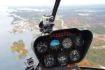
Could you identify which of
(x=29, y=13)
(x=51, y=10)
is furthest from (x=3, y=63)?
(x=51, y=10)

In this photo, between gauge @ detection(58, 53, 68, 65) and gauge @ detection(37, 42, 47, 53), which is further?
gauge @ detection(58, 53, 68, 65)

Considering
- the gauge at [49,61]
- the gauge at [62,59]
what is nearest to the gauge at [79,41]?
the gauge at [62,59]

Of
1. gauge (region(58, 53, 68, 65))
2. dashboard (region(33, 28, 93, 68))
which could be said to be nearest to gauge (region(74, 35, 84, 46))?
dashboard (region(33, 28, 93, 68))

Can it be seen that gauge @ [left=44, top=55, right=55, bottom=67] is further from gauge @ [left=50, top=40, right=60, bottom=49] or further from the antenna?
the antenna

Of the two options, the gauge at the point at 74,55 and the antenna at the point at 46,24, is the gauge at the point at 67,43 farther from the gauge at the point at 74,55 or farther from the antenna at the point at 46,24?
the antenna at the point at 46,24

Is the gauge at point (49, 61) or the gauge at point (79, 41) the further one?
the gauge at point (79, 41)

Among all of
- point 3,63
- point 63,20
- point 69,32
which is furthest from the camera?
point 63,20

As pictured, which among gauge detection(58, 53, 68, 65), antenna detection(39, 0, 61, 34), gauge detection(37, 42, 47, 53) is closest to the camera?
antenna detection(39, 0, 61, 34)

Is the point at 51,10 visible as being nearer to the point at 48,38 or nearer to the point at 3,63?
the point at 48,38

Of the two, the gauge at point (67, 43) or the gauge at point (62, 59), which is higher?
the gauge at point (67, 43)
